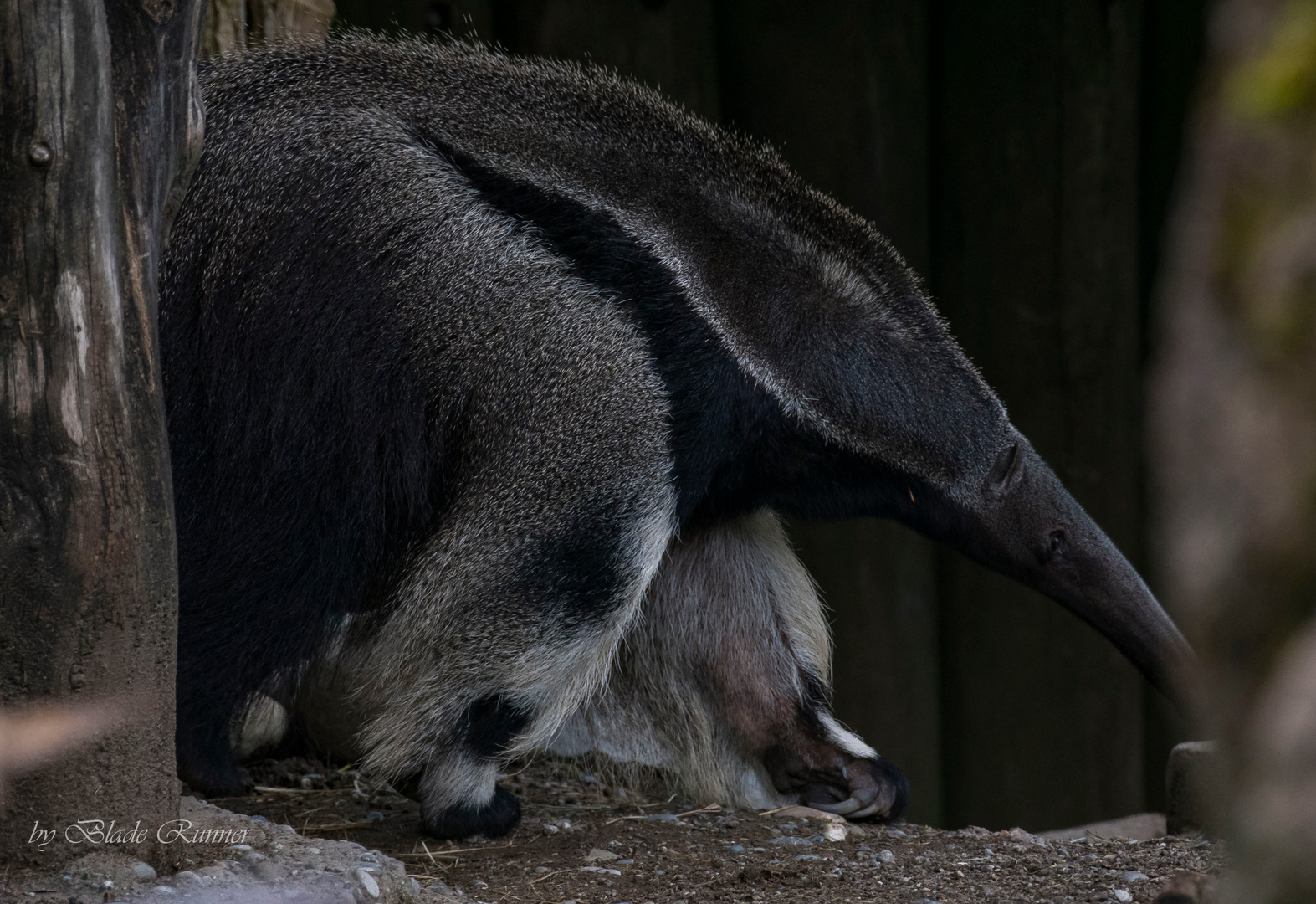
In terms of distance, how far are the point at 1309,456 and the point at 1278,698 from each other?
0.13 meters

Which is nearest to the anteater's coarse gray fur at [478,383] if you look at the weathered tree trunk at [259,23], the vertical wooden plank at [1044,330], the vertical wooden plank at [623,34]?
the weathered tree trunk at [259,23]

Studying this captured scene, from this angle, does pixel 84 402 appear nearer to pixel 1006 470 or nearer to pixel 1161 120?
pixel 1006 470

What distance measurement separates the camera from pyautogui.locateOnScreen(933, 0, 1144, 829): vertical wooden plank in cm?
567

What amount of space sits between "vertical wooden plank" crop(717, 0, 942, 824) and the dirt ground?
7.25 ft

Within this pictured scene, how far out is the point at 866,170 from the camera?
228 inches

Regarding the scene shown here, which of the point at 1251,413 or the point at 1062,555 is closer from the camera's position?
the point at 1251,413

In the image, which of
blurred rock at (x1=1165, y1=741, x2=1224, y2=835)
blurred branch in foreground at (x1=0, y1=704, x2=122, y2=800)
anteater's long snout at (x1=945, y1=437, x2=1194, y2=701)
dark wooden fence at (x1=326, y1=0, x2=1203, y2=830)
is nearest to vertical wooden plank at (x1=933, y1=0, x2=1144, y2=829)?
dark wooden fence at (x1=326, y1=0, x2=1203, y2=830)

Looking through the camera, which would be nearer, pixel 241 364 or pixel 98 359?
pixel 98 359

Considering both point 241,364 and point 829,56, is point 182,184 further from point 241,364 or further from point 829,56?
point 829,56

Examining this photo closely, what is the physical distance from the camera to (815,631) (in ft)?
14.7

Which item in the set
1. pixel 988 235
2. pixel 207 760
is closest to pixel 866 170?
pixel 988 235

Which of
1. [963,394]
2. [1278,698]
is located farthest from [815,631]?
[1278,698]

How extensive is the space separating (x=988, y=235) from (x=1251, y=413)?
549 centimetres

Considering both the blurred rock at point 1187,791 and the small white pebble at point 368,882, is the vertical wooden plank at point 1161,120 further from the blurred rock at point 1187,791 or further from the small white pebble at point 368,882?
the small white pebble at point 368,882
